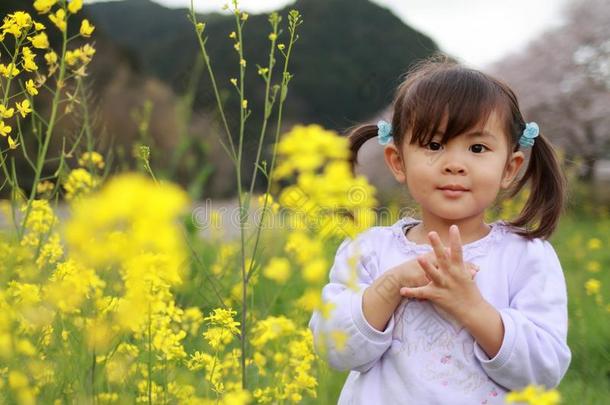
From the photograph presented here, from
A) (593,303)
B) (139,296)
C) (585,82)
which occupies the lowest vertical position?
(585,82)

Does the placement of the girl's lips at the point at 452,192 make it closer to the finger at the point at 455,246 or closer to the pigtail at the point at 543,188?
the finger at the point at 455,246

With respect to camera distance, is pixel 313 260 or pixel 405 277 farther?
pixel 405 277

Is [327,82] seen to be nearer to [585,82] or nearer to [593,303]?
[585,82]

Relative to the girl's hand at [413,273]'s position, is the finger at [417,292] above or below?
below

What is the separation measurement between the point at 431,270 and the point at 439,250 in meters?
0.05

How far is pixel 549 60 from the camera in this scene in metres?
18.0

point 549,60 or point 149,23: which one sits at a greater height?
point 549,60

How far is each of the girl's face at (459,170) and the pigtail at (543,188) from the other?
0.72 ft

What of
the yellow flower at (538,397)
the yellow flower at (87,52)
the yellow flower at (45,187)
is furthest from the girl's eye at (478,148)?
the yellow flower at (45,187)

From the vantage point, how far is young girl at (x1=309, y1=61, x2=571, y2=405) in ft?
6.02

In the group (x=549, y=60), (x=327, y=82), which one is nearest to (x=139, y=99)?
(x=327, y=82)

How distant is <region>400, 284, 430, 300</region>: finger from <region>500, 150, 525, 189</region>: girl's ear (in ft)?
1.33

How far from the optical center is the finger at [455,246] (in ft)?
5.67

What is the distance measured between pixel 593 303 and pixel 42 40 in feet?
10.7
